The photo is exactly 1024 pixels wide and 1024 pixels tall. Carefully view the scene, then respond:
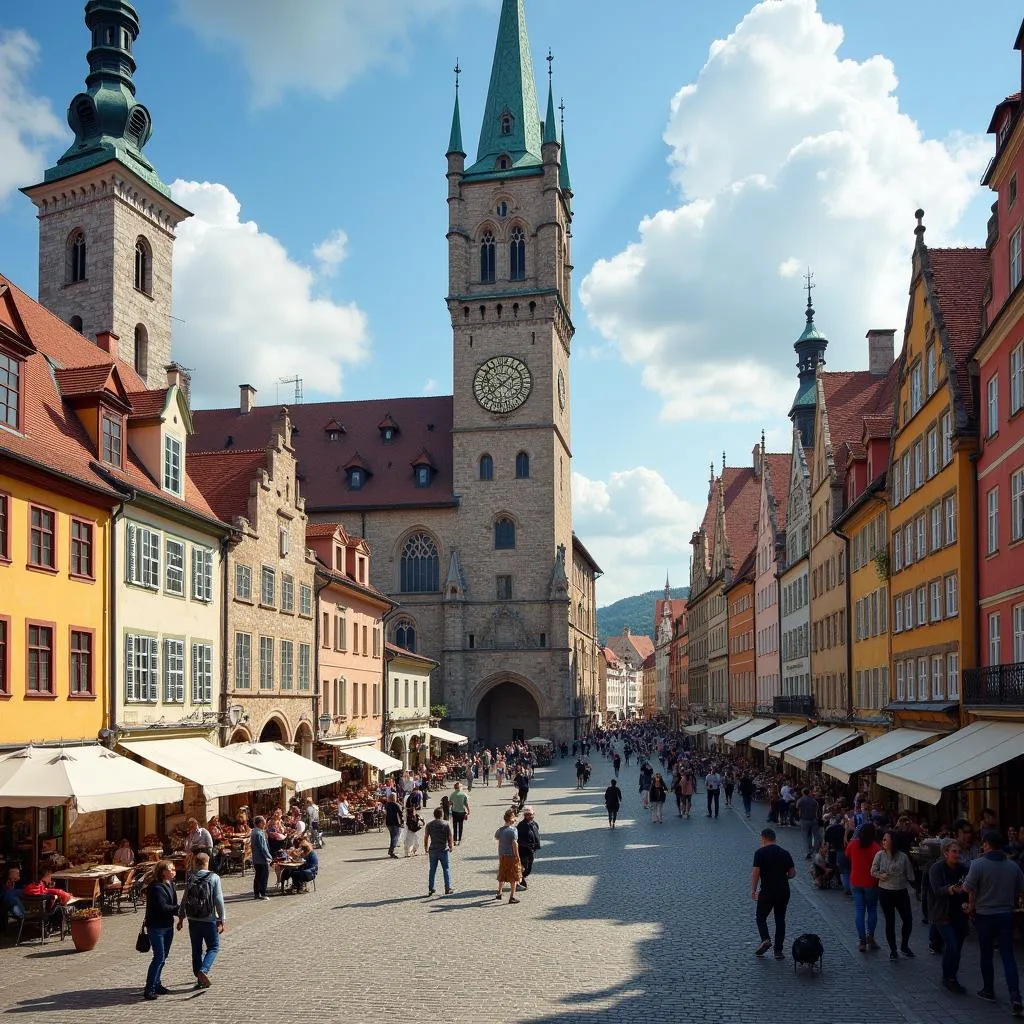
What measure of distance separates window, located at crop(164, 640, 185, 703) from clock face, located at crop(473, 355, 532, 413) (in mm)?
49204

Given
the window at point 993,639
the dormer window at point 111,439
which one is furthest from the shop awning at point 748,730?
the dormer window at point 111,439

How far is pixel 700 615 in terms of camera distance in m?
91.7

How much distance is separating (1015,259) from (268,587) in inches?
871

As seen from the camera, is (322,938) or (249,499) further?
(249,499)

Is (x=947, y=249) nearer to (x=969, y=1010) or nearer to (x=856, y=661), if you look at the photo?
(x=856, y=661)

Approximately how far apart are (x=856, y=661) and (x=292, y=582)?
716 inches

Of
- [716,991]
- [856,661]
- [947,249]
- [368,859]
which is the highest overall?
[947,249]

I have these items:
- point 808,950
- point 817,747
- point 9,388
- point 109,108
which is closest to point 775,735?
point 817,747

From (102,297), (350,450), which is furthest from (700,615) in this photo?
(102,297)

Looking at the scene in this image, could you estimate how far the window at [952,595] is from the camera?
85.6 ft

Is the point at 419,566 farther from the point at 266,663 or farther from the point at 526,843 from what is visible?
the point at 526,843

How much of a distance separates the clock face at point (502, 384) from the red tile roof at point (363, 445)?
417 cm

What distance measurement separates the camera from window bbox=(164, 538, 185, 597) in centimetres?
2803

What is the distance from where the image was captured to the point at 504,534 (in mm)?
75625
